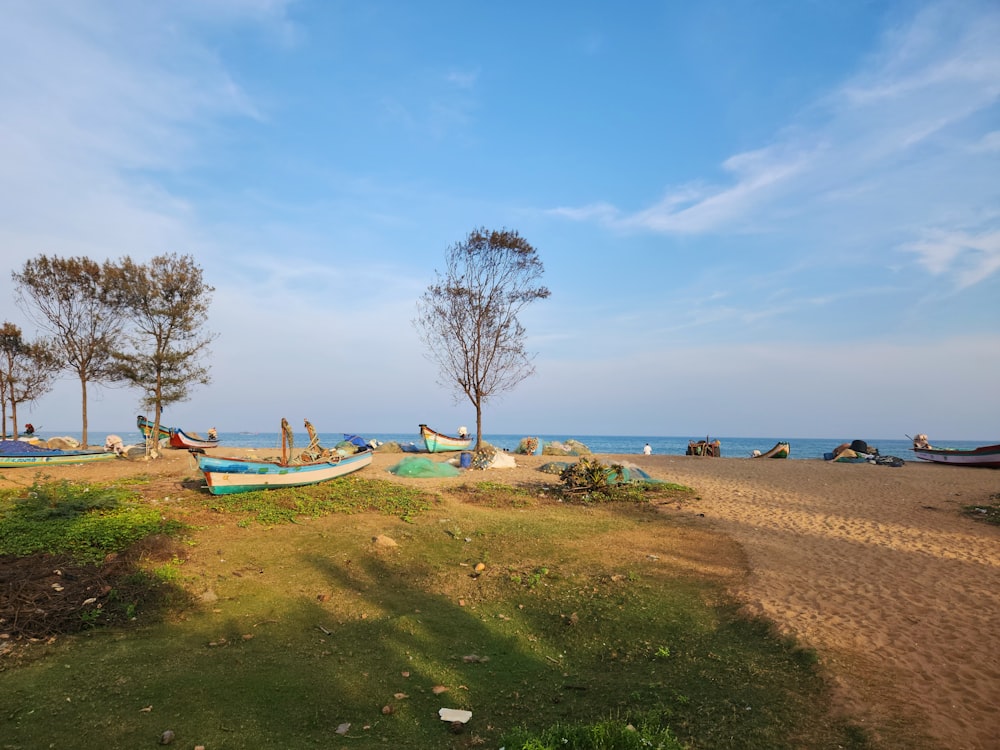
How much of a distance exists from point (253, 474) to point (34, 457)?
15.5 m

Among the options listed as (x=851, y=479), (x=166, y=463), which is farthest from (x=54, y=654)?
(x=851, y=479)

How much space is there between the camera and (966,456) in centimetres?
2958

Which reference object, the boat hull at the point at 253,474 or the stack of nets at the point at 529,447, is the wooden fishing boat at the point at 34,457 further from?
the stack of nets at the point at 529,447

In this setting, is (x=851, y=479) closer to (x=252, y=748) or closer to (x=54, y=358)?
(x=252, y=748)

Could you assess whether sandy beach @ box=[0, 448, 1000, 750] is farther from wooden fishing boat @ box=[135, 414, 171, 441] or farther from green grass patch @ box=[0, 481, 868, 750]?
wooden fishing boat @ box=[135, 414, 171, 441]

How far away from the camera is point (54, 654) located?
19.6 ft

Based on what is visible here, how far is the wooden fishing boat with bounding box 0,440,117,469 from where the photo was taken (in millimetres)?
22438

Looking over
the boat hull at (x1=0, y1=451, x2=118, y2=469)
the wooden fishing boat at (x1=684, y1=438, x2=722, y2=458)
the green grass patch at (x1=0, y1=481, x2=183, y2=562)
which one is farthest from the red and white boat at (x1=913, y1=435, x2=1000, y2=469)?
the boat hull at (x1=0, y1=451, x2=118, y2=469)

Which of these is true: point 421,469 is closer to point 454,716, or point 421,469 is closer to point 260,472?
point 260,472

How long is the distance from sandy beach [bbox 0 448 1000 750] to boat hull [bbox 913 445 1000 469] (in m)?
10.3

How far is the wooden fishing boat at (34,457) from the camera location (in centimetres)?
2244

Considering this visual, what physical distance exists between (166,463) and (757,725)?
2603cm

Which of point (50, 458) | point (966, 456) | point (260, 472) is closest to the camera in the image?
point (260, 472)

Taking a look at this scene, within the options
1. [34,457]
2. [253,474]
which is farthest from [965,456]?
[34,457]
